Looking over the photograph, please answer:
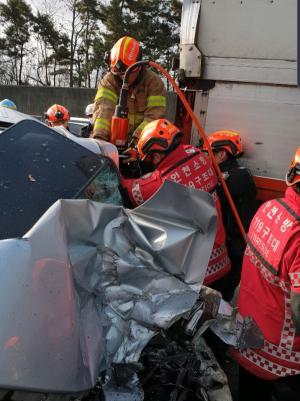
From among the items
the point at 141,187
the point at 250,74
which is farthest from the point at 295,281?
the point at 250,74

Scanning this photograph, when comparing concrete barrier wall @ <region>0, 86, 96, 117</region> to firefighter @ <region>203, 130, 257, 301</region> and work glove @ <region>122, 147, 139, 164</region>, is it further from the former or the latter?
work glove @ <region>122, 147, 139, 164</region>

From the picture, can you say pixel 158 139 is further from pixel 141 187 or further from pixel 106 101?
pixel 106 101

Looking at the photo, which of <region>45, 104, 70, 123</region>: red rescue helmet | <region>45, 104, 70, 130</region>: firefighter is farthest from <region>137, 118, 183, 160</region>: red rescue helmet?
<region>45, 104, 70, 123</region>: red rescue helmet

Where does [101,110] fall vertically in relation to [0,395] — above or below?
above

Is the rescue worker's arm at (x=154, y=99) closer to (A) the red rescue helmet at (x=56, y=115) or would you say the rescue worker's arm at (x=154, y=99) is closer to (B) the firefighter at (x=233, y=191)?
(B) the firefighter at (x=233, y=191)

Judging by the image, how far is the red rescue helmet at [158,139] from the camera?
122 inches

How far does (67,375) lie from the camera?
1315mm

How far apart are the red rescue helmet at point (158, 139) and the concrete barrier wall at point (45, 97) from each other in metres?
16.9

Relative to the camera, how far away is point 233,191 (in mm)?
3865

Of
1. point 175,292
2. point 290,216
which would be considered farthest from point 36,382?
point 290,216

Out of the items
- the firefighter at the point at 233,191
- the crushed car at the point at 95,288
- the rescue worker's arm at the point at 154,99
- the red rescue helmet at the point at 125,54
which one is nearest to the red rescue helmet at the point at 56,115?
the rescue worker's arm at the point at 154,99

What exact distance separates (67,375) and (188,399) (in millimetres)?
584

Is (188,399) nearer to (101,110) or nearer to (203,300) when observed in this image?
(203,300)

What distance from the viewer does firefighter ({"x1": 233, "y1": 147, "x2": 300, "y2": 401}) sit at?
2051 mm
